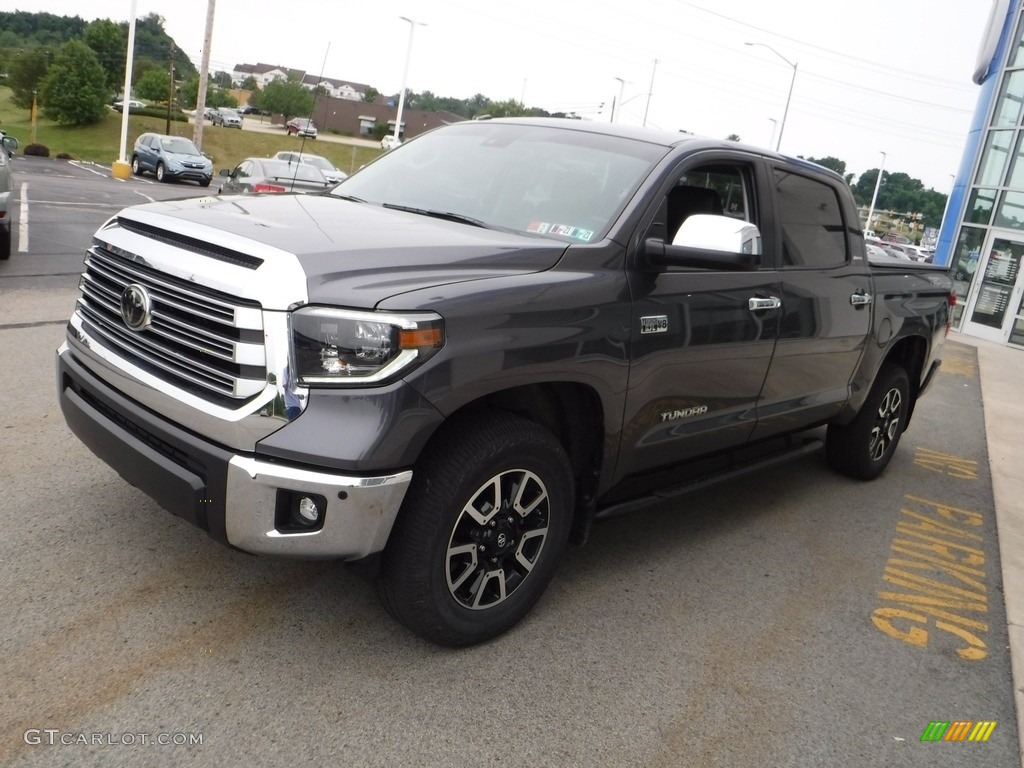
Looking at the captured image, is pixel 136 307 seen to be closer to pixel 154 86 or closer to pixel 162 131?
pixel 162 131

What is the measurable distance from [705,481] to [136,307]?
8.48ft

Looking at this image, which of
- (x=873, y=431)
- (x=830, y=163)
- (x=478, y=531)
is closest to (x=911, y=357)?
(x=873, y=431)

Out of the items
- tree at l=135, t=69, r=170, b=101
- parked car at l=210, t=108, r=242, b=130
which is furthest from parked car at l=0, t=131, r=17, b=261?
tree at l=135, t=69, r=170, b=101

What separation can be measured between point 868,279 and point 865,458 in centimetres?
137

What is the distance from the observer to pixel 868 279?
518 cm

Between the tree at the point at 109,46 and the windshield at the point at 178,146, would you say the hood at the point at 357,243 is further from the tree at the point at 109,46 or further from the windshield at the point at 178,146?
the tree at the point at 109,46

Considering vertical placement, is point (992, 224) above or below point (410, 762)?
above

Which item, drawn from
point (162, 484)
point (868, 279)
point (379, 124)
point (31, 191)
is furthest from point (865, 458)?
point (379, 124)

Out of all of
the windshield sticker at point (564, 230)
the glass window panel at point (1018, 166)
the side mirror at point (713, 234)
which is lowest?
the windshield sticker at point (564, 230)

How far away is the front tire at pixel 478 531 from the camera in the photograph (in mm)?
2818

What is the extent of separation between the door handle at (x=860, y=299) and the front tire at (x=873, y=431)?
0.74 m

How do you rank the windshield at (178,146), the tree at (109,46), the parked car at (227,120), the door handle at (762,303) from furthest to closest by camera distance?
the tree at (109,46)
the parked car at (227,120)
the windshield at (178,146)
the door handle at (762,303)

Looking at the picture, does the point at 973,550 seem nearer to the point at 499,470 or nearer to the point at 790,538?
the point at 790,538

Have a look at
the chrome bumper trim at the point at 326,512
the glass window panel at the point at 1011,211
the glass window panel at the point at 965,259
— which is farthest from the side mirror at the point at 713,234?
the glass window panel at the point at 965,259
